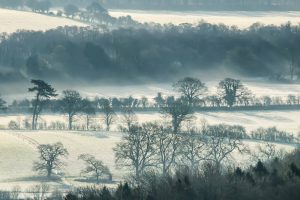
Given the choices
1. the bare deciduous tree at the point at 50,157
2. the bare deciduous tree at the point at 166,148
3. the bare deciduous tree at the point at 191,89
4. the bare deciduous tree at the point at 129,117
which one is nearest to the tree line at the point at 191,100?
the bare deciduous tree at the point at 191,89

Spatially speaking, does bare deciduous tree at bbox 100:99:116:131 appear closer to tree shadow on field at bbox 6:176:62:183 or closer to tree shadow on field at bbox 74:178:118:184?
tree shadow on field at bbox 6:176:62:183

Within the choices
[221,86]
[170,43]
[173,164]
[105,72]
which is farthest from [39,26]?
[173,164]

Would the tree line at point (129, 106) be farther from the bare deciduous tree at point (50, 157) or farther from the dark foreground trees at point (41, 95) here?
the bare deciduous tree at point (50, 157)

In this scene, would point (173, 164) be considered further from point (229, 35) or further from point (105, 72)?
point (229, 35)

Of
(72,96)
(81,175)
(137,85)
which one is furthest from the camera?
(137,85)

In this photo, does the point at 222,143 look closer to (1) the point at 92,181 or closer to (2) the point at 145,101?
(1) the point at 92,181

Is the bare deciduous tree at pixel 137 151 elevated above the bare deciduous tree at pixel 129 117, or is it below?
below

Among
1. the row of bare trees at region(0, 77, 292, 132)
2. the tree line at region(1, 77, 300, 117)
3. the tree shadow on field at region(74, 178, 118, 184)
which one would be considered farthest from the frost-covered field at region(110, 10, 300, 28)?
the tree shadow on field at region(74, 178, 118, 184)

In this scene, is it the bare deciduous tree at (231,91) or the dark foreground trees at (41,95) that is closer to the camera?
the dark foreground trees at (41,95)
